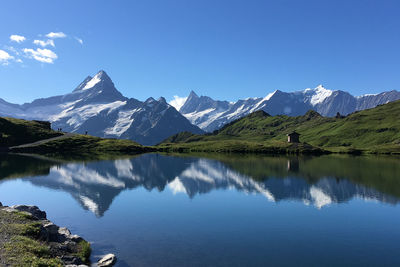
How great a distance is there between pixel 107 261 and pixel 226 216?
26.2 meters

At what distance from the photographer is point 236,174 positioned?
109m

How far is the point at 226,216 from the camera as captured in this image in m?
52.5

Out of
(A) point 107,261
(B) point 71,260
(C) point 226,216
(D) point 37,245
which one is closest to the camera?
(B) point 71,260

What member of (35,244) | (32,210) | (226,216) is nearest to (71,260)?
(35,244)

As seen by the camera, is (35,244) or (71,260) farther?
(35,244)

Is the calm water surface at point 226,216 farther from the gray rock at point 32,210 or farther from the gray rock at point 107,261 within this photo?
the gray rock at point 32,210

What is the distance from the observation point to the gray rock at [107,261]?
29.9 metres

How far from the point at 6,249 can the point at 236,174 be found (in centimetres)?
8831

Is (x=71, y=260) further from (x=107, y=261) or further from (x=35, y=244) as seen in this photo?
(x=35, y=244)

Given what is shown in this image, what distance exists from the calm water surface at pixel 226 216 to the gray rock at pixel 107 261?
1.21m

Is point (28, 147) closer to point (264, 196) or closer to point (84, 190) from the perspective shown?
point (84, 190)

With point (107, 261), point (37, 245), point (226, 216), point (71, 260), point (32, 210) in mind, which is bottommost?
point (226, 216)

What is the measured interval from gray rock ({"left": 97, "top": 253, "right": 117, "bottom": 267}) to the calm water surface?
1.21 m

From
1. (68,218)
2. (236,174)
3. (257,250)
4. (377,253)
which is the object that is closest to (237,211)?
(257,250)
